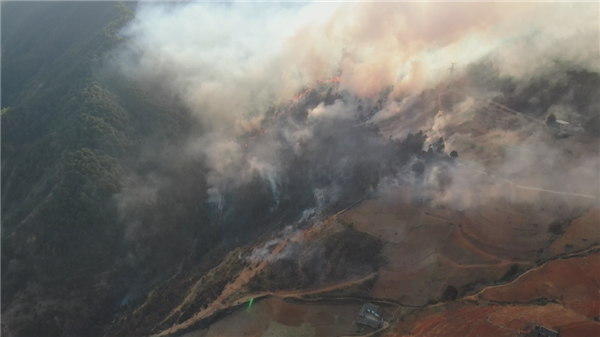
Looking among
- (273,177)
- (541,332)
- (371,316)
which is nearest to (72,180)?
(273,177)

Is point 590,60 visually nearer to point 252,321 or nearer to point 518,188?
point 518,188

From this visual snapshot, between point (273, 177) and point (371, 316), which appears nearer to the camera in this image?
point (371, 316)

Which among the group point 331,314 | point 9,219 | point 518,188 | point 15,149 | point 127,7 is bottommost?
point 331,314

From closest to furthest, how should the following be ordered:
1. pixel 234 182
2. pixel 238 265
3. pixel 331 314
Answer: pixel 331 314
pixel 238 265
pixel 234 182

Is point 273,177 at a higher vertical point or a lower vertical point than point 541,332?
higher

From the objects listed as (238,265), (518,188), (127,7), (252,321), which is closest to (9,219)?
(238,265)

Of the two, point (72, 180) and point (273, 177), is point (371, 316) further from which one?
point (72, 180)

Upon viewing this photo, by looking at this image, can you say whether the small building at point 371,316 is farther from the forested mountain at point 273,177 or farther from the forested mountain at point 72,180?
the forested mountain at point 72,180

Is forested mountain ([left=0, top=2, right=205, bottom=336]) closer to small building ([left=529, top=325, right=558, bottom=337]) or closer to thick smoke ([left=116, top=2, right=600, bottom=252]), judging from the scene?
thick smoke ([left=116, top=2, right=600, bottom=252])
